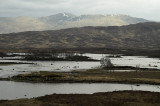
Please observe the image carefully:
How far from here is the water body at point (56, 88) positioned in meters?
68.6

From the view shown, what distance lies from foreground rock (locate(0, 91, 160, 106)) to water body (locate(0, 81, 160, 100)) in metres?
9.00

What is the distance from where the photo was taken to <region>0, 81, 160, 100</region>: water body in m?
68.6

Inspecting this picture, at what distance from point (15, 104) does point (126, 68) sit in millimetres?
87832

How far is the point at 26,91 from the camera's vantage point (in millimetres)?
71000

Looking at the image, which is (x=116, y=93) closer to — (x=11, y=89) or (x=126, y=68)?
(x=11, y=89)

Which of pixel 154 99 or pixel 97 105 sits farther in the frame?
pixel 154 99

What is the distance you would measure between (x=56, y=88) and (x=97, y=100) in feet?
70.8

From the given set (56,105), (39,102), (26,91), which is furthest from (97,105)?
(26,91)

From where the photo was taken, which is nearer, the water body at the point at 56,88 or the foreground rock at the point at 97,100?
the foreground rock at the point at 97,100

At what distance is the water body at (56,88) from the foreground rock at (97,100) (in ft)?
29.5

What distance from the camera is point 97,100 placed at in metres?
56.8

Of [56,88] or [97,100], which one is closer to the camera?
[97,100]

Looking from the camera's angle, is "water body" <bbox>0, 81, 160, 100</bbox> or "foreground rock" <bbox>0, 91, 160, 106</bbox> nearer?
"foreground rock" <bbox>0, 91, 160, 106</bbox>

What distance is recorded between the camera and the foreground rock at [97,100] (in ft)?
174
